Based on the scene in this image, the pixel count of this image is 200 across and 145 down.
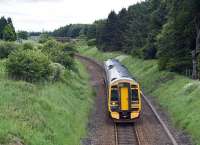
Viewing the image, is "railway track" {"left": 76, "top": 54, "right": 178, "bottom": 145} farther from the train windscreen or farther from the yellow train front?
the train windscreen

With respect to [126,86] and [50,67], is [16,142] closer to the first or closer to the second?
[126,86]

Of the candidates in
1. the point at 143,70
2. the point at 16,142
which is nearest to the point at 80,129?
the point at 16,142

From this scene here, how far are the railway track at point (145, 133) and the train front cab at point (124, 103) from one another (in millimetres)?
629

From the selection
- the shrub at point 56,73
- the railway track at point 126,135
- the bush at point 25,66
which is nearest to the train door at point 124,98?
the railway track at point 126,135

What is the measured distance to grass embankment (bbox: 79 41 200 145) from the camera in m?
26.6

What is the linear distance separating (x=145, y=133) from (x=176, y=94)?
964cm

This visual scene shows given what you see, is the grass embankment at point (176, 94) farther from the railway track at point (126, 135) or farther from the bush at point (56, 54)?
the bush at point (56, 54)

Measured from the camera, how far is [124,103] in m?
28.2

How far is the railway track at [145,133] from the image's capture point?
78.6 feet

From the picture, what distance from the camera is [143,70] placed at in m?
55.1

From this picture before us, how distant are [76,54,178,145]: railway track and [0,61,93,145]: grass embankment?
7.41ft

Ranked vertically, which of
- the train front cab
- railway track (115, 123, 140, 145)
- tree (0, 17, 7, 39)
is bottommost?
railway track (115, 123, 140, 145)

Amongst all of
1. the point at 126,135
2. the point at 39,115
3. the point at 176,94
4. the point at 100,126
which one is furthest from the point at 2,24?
the point at 39,115

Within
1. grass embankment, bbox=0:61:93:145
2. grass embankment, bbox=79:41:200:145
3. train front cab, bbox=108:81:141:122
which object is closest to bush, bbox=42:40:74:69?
grass embankment, bbox=79:41:200:145
